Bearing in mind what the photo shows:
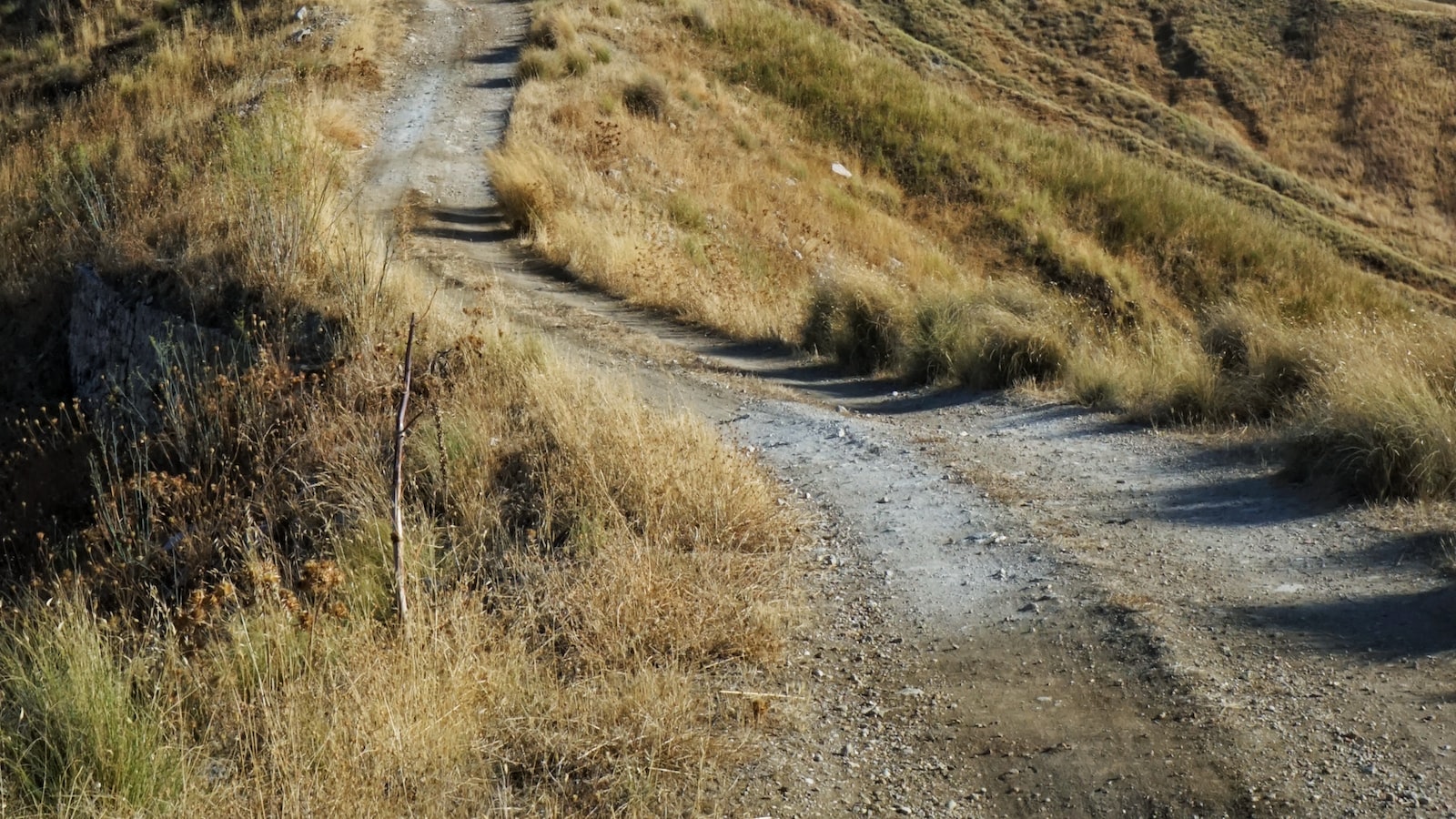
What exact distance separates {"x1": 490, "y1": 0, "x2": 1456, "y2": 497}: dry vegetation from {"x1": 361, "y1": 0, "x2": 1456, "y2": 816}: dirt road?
0.69 meters

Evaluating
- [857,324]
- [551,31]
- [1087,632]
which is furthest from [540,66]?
[1087,632]

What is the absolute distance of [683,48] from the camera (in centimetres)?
2381

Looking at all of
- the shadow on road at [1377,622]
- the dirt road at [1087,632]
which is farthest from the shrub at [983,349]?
the shadow on road at [1377,622]

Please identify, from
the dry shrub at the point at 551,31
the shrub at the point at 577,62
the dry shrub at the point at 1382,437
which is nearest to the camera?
the dry shrub at the point at 1382,437

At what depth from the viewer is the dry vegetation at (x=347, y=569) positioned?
3.53 metres

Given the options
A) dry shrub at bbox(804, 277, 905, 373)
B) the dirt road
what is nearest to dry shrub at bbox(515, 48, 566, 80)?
dry shrub at bbox(804, 277, 905, 373)

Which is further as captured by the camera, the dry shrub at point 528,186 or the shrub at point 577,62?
the shrub at point 577,62

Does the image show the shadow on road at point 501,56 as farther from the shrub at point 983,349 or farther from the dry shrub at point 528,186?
the shrub at point 983,349

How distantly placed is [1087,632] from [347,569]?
2872 mm

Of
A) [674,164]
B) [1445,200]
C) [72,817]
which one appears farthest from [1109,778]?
[1445,200]

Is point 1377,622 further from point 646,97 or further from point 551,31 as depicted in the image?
point 551,31

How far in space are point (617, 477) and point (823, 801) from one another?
2.15 metres

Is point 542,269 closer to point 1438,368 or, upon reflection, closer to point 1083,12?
point 1438,368

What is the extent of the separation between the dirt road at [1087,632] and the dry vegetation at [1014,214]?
0.69 m
